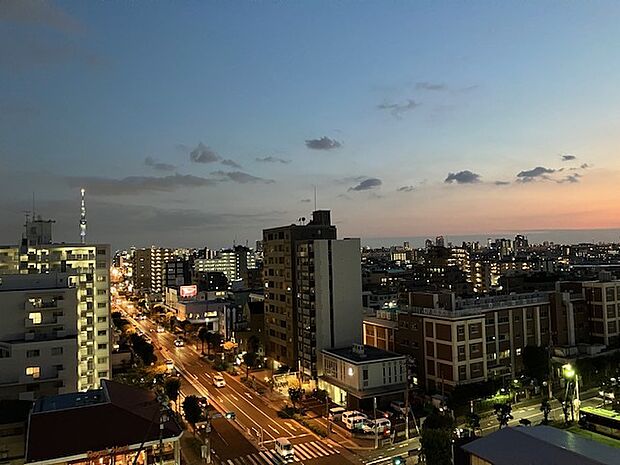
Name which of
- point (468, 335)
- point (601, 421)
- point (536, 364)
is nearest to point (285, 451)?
point (468, 335)

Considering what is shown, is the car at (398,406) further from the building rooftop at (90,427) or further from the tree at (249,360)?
the tree at (249,360)

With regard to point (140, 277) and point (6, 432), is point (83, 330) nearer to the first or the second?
point (6, 432)

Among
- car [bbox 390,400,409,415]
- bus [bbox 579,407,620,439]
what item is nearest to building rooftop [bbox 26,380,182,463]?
car [bbox 390,400,409,415]

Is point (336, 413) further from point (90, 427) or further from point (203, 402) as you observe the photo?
point (90, 427)

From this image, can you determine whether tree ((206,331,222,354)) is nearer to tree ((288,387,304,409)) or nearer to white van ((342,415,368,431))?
tree ((288,387,304,409))

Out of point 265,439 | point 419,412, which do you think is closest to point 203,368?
point 265,439

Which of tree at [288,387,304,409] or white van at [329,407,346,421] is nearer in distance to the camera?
white van at [329,407,346,421]
